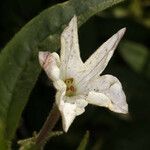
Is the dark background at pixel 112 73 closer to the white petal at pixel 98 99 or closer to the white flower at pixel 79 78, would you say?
the white flower at pixel 79 78

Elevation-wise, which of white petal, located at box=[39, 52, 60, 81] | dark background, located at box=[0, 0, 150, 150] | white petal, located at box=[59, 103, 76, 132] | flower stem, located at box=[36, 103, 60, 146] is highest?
white petal, located at box=[39, 52, 60, 81]

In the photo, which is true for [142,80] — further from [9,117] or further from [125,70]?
[9,117]

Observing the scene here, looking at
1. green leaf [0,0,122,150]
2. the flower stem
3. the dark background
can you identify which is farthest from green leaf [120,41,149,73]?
the flower stem

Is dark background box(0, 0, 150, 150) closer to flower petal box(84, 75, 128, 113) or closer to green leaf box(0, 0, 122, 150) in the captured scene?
green leaf box(0, 0, 122, 150)

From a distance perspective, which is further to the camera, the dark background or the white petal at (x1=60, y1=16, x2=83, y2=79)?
the dark background

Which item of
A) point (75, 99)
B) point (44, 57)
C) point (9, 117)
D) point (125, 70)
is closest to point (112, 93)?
point (75, 99)

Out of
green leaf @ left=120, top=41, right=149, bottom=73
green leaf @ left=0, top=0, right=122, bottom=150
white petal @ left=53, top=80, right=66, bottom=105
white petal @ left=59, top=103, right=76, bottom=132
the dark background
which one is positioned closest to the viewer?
white petal @ left=59, top=103, right=76, bottom=132
